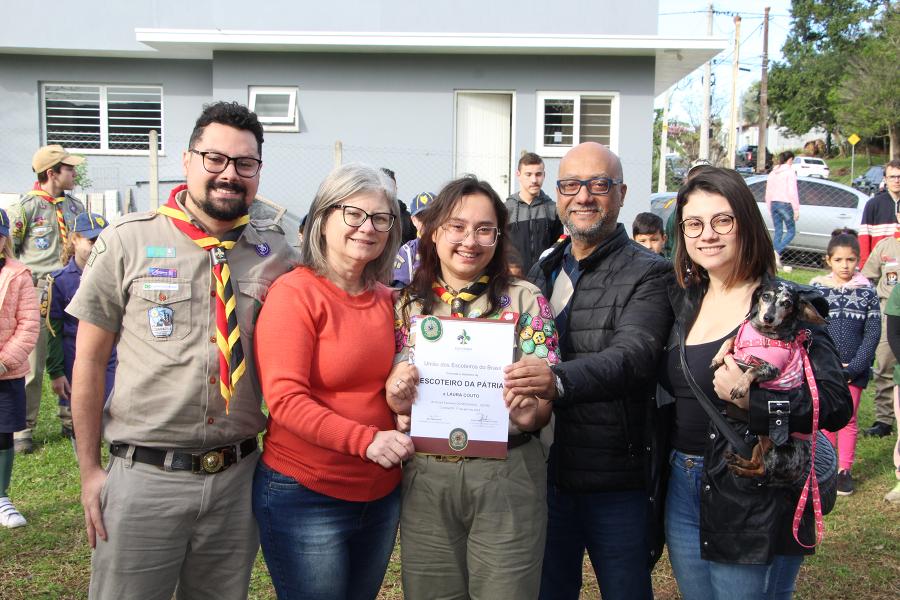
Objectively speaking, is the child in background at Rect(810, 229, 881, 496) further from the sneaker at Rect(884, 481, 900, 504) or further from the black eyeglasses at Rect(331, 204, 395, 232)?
the black eyeglasses at Rect(331, 204, 395, 232)

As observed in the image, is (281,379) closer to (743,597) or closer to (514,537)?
(514,537)

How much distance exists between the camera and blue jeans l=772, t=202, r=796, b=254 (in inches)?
565

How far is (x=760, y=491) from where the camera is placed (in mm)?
2555

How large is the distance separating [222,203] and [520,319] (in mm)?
1185

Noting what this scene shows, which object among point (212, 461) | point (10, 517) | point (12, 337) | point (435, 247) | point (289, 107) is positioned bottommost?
point (10, 517)

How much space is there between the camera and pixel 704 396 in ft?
8.75

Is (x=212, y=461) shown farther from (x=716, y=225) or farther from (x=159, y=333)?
(x=716, y=225)

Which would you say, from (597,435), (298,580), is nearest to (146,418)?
(298,580)

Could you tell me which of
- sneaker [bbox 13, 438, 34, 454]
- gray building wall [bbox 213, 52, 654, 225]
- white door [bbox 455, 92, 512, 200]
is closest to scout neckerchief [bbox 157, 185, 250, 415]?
sneaker [bbox 13, 438, 34, 454]

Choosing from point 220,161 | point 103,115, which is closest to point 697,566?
point 220,161

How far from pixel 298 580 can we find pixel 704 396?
1574mm

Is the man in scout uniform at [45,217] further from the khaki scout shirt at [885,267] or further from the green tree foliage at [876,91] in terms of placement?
Result: the green tree foliage at [876,91]

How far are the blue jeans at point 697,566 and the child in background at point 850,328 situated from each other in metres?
3.92

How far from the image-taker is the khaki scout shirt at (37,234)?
782cm
